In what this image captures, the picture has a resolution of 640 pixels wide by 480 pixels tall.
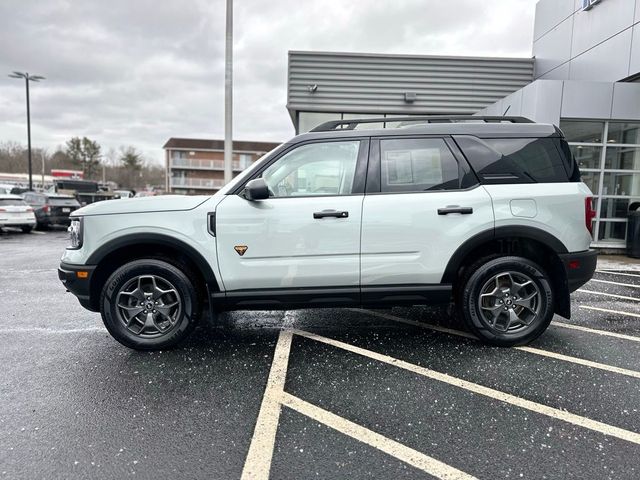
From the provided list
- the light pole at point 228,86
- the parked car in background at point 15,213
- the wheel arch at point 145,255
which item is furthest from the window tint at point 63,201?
the wheel arch at point 145,255

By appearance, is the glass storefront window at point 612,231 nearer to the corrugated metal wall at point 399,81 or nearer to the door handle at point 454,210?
the corrugated metal wall at point 399,81

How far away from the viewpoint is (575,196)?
3691mm

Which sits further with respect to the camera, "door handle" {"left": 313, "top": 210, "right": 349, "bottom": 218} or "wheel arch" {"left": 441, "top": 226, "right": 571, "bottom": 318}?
"wheel arch" {"left": 441, "top": 226, "right": 571, "bottom": 318}

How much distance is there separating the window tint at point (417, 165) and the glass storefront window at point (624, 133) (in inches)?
324

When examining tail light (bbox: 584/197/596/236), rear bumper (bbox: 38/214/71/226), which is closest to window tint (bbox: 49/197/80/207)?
rear bumper (bbox: 38/214/71/226)

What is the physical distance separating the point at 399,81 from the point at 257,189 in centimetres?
1062

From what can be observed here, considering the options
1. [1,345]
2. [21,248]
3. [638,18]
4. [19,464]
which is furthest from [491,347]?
[21,248]

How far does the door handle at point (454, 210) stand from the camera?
11.9ft

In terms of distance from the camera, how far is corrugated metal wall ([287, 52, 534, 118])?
494 inches

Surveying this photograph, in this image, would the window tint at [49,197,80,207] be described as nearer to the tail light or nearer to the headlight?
the headlight

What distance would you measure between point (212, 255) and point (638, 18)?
33.7ft

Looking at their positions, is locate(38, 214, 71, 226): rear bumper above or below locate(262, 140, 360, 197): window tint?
below

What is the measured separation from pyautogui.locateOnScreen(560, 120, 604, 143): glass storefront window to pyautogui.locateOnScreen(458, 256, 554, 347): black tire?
7.42m

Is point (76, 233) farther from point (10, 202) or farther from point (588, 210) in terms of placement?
point (10, 202)
